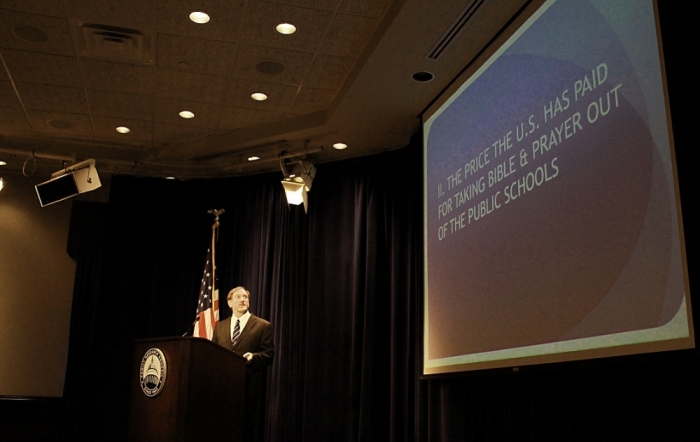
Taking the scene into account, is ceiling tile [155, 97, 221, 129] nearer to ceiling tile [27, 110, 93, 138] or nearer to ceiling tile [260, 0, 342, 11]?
ceiling tile [27, 110, 93, 138]

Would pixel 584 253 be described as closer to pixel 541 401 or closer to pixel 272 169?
pixel 541 401

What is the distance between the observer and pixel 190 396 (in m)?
4.38

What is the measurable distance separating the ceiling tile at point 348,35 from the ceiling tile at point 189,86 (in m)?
1.01

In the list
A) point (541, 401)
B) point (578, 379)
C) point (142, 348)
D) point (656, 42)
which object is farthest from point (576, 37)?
point (142, 348)

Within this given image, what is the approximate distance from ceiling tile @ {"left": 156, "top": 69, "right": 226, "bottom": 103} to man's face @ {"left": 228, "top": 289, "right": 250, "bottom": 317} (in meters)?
1.64

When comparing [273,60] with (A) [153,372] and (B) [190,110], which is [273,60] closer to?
(B) [190,110]

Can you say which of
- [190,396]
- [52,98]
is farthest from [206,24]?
[190,396]

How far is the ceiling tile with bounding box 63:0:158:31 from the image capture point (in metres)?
4.40

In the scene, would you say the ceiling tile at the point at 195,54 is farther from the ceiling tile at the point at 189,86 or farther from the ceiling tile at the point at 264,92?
the ceiling tile at the point at 264,92

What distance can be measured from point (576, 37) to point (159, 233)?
5.07m

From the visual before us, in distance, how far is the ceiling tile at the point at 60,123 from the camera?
6.10 metres

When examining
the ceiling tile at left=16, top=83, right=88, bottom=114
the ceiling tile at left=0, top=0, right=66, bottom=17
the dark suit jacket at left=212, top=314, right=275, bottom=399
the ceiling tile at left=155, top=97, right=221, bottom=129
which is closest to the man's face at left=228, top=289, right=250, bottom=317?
the dark suit jacket at left=212, top=314, right=275, bottom=399

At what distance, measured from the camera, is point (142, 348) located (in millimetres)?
4910

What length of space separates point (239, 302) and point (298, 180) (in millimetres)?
1224
